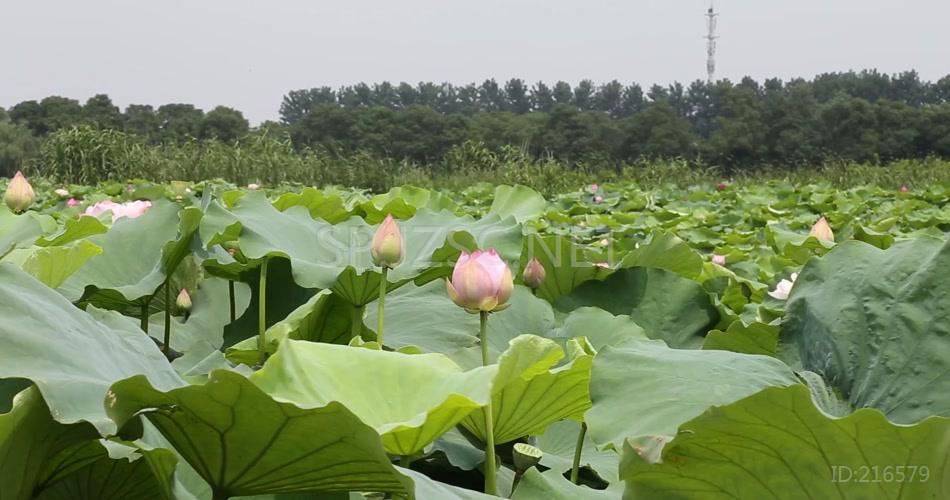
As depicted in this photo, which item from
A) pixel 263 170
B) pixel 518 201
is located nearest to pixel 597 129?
pixel 263 170

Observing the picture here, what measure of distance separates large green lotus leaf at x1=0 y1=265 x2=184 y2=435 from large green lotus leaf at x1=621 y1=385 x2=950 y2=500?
0.25 meters

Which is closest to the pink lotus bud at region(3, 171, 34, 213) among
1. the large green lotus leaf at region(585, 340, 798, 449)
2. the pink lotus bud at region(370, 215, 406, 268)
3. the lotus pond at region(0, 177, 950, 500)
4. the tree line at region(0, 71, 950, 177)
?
the lotus pond at region(0, 177, 950, 500)

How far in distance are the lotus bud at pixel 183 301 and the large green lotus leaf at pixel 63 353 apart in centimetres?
38

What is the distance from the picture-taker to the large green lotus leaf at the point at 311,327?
712 millimetres

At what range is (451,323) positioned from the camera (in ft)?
2.68

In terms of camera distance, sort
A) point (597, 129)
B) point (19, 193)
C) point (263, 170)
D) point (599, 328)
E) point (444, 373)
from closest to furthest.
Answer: point (444, 373) → point (599, 328) → point (19, 193) → point (263, 170) → point (597, 129)

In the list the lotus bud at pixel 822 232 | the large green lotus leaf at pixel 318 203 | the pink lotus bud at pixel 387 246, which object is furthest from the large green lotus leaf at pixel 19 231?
the lotus bud at pixel 822 232

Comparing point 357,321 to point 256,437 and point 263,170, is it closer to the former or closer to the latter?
point 256,437

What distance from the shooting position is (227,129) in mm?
23109

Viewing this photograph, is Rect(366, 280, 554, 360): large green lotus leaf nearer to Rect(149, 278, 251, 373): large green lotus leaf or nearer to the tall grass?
Rect(149, 278, 251, 373): large green lotus leaf

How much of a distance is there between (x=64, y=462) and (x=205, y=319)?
19.9 inches

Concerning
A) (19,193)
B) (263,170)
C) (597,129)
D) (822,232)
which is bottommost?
(597,129)

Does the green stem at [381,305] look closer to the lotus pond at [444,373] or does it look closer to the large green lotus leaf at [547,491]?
the lotus pond at [444,373]

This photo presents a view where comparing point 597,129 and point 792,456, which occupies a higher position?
point 792,456
